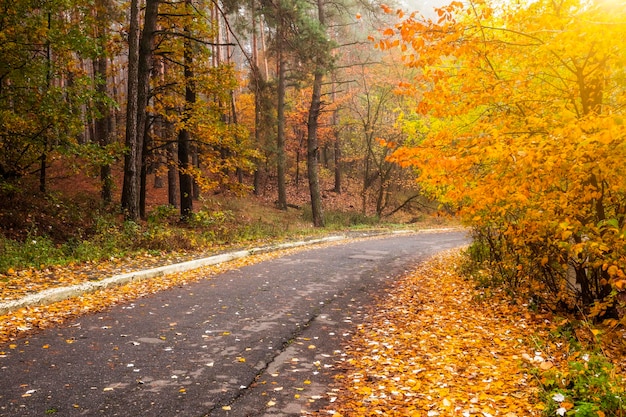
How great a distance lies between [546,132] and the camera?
5730 mm

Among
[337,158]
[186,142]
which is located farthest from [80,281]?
[337,158]

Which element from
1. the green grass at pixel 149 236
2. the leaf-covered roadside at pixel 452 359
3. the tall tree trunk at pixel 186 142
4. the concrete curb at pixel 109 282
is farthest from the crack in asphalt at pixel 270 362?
the tall tree trunk at pixel 186 142

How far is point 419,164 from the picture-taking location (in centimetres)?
548

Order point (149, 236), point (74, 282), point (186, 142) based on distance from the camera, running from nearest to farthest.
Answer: point (74, 282) → point (149, 236) → point (186, 142)

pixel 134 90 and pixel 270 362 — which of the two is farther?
pixel 134 90

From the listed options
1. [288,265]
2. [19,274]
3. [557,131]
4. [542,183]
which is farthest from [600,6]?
[19,274]

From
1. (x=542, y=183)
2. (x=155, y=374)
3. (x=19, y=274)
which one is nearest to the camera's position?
(x=155, y=374)

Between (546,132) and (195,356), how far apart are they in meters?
5.37

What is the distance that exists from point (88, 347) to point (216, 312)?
6.75 feet

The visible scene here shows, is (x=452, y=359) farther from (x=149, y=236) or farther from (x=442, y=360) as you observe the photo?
(x=149, y=236)

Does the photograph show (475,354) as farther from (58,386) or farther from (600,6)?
(58,386)

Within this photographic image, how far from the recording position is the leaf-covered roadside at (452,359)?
3939 mm

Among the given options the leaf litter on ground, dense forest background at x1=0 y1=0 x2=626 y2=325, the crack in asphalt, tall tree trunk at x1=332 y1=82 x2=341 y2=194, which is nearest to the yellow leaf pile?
the crack in asphalt

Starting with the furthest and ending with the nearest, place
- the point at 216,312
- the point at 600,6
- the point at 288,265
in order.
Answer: the point at 288,265
the point at 216,312
the point at 600,6
